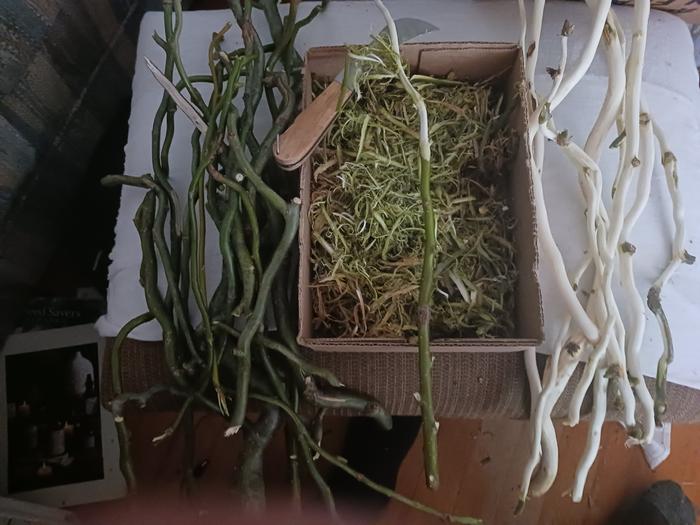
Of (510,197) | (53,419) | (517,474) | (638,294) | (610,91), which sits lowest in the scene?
(517,474)

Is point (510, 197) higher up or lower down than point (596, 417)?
higher up

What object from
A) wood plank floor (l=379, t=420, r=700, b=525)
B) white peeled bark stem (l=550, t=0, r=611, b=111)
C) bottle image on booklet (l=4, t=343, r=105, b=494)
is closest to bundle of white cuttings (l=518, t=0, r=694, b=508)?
white peeled bark stem (l=550, t=0, r=611, b=111)

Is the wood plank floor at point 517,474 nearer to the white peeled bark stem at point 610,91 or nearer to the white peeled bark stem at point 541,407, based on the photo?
the white peeled bark stem at point 541,407

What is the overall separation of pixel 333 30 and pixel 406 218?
0.33 metres

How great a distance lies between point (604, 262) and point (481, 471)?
1.63 feet

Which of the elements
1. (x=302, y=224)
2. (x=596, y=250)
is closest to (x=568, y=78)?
(x=596, y=250)

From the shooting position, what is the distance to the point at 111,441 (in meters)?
1.01

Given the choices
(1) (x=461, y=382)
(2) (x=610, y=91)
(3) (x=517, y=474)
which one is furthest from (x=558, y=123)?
(3) (x=517, y=474)

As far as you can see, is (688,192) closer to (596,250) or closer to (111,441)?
(596,250)

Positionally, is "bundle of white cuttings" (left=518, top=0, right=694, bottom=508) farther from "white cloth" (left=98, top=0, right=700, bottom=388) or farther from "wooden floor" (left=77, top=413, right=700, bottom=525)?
"wooden floor" (left=77, top=413, right=700, bottom=525)

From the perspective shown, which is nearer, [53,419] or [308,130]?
[308,130]

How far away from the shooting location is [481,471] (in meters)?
1.03

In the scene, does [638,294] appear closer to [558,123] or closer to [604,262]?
[604,262]

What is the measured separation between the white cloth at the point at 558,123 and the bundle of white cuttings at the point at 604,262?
0.08 feet
